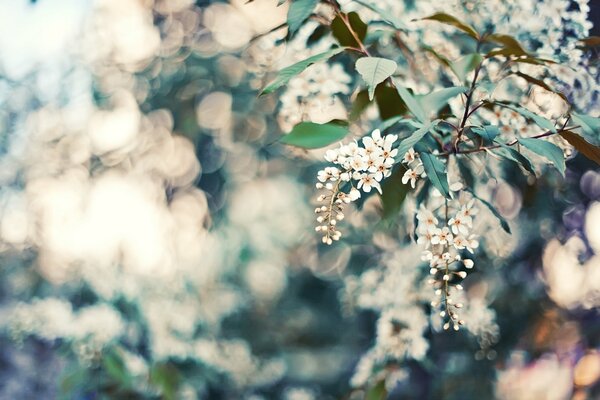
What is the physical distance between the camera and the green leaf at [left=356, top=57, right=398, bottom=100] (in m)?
0.66

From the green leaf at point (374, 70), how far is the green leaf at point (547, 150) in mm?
173

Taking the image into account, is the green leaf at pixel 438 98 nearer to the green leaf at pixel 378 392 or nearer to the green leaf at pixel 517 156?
the green leaf at pixel 517 156

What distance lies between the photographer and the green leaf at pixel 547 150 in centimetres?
70

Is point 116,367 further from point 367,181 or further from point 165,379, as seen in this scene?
point 367,181

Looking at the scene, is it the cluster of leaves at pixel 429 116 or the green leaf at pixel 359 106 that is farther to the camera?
the green leaf at pixel 359 106

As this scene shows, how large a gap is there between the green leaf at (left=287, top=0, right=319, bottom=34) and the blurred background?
0.69 meters

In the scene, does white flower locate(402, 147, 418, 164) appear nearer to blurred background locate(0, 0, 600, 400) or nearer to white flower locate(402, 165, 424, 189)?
white flower locate(402, 165, 424, 189)

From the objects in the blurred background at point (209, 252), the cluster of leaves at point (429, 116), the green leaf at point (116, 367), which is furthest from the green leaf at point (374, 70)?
the green leaf at point (116, 367)

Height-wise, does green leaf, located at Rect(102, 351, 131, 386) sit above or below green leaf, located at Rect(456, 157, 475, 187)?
below

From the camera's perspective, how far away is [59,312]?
183 centimetres

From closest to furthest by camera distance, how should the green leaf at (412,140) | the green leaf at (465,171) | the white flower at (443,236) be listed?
1. the green leaf at (412,140)
2. the white flower at (443,236)
3. the green leaf at (465,171)

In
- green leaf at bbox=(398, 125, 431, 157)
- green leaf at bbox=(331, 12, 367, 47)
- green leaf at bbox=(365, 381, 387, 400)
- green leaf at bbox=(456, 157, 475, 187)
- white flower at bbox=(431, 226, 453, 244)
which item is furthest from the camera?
green leaf at bbox=(365, 381, 387, 400)

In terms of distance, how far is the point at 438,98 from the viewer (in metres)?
0.78

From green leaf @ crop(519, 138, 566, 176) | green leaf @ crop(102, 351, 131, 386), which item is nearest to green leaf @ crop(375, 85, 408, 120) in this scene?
green leaf @ crop(519, 138, 566, 176)
